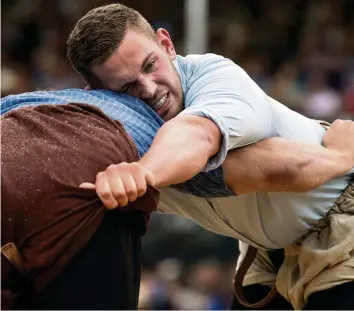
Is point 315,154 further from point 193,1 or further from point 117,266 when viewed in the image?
point 193,1

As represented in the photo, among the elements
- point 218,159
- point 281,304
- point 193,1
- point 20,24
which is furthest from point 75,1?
point 218,159

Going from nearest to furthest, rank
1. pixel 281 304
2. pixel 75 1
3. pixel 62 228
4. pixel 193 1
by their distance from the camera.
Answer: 1. pixel 62 228
2. pixel 281 304
3. pixel 193 1
4. pixel 75 1

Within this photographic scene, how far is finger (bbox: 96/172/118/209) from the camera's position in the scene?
123 centimetres

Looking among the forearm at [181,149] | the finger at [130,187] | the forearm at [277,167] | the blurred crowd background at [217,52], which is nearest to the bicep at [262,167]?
the forearm at [277,167]

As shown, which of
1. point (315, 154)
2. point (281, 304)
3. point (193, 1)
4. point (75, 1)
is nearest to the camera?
point (315, 154)

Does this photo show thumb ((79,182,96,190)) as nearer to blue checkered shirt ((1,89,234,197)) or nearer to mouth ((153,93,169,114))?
blue checkered shirt ((1,89,234,197))

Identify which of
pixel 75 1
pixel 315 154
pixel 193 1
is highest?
pixel 315 154

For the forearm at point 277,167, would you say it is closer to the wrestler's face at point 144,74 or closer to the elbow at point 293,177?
the elbow at point 293,177

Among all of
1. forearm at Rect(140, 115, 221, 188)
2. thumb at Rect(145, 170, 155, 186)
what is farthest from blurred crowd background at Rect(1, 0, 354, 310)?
thumb at Rect(145, 170, 155, 186)

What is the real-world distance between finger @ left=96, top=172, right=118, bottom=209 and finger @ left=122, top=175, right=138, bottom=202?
0.02m

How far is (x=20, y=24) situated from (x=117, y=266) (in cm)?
522

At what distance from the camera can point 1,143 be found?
52.6 inches

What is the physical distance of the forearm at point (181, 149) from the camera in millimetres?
1317

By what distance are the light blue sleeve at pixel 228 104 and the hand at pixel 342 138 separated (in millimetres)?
263
